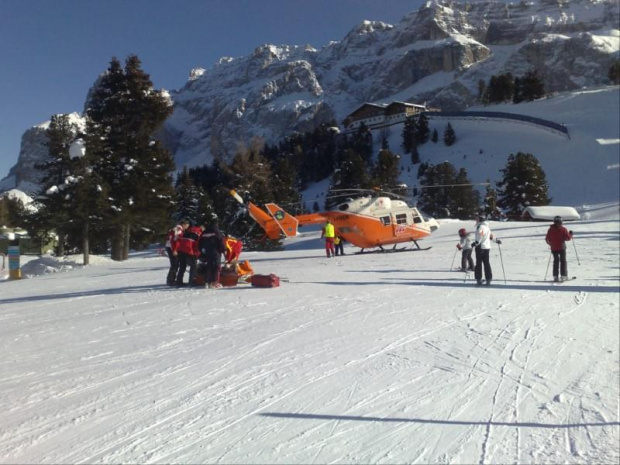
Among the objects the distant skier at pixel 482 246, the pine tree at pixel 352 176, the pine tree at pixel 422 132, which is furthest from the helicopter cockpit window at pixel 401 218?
the pine tree at pixel 422 132

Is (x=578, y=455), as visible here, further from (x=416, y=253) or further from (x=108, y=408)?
(x=416, y=253)

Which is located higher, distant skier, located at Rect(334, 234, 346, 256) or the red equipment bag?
distant skier, located at Rect(334, 234, 346, 256)

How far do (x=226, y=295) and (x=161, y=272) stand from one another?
6.44 m

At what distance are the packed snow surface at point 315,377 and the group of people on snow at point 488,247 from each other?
846 mm

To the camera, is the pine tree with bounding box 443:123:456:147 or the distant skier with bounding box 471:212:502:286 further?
the pine tree with bounding box 443:123:456:147

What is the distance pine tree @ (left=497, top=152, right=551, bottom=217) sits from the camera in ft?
143

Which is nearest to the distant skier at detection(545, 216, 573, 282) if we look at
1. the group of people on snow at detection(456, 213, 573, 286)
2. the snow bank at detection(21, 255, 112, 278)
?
the group of people on snow at detection(456, 213, 573, 286)

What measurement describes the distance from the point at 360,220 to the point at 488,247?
29.6ft

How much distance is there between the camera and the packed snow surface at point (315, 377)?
376 centimetres

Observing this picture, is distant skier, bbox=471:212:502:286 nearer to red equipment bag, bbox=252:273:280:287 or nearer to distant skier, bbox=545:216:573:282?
distant skier, bbox=545:216:573:282

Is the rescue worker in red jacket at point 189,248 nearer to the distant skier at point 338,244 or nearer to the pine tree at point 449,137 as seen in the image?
the distant skier at point 338,244

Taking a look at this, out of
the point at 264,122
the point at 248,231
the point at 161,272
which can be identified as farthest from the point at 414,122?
the point at 264,122

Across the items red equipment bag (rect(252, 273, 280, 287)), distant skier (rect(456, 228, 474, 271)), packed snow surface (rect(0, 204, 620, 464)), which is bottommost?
packed snow surface (rect(0, 204, 620, 464))

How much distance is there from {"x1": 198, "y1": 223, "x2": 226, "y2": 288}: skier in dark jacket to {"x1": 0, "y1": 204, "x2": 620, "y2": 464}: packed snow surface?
926 millimetres
